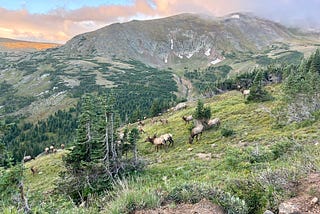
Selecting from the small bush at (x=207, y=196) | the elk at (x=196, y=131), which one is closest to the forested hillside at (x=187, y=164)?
A: the small bush at (x=207, y=196)

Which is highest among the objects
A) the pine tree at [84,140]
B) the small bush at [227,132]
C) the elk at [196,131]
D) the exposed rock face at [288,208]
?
the exposed rock face at [288,208]

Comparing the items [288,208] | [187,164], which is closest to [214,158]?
[187,164]

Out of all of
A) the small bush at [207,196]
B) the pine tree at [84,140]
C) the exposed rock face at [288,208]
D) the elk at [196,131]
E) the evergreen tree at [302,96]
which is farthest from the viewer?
the elk at [196,131]

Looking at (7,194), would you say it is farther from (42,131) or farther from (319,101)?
(42,131)

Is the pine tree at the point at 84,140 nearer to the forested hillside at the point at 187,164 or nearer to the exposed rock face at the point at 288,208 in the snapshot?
the forested hillside at the point at 187,164

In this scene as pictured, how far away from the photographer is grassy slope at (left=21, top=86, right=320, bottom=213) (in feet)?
28.3

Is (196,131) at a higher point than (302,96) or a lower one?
lower

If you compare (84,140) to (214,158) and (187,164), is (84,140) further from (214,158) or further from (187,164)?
(214,158)

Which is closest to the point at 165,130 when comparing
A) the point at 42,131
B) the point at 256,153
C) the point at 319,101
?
the point at 319,101

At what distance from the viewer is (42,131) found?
146375 mm

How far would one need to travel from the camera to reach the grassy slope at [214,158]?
28.3 feet

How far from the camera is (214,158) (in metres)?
22.9

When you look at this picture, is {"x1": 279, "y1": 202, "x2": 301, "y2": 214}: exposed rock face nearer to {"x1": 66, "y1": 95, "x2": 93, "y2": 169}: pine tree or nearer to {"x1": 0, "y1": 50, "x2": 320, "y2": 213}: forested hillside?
{"x1": 0, "y1": 50, "x2": 320, "y2": 213}: forested hillside

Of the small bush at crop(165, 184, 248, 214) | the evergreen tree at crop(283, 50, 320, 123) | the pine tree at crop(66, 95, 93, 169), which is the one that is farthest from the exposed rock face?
the evergreen tree at crop(283, 50, 320, 123)
